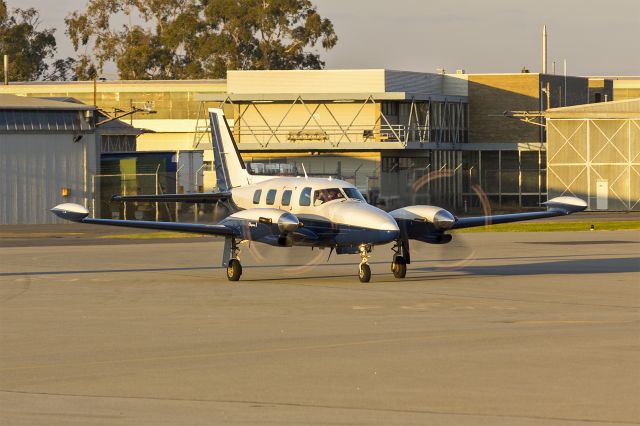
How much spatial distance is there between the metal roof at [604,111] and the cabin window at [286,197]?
5062cm

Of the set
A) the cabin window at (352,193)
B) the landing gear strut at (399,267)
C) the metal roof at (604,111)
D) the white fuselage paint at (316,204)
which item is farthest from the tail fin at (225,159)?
the metal roof at (604,111)

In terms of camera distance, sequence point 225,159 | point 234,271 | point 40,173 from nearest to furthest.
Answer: point 234,271, point 225,159, point 40,173

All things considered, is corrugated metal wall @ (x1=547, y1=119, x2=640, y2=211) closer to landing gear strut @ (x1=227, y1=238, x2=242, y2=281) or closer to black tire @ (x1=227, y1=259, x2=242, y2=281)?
landing gear strut @ (x1=227, y1=238, x2=242, y2=281)

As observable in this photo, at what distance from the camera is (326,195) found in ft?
96.9

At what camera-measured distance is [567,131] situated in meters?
78.7

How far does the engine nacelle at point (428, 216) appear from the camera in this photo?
97.2 ft

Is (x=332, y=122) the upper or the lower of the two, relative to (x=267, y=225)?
upper

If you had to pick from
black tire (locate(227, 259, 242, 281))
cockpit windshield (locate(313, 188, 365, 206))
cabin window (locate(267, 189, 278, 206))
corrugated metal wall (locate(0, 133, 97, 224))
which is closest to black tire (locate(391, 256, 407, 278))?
cockpit windshield (locate(313, 188, 365, 206))

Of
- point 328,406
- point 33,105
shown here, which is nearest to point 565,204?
point 328,406

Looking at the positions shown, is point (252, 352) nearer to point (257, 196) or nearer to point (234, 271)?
point (234, 271)

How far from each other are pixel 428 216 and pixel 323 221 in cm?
264

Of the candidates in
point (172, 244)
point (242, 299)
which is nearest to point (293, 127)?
point (172, 244)

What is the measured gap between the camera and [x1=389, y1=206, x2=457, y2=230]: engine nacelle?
29641 millimetres

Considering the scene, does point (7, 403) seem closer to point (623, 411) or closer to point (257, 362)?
point (257, 362)
